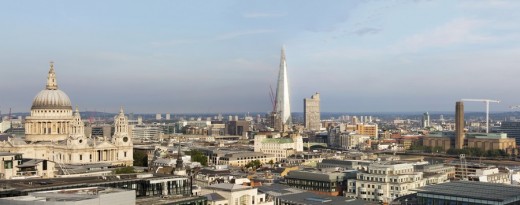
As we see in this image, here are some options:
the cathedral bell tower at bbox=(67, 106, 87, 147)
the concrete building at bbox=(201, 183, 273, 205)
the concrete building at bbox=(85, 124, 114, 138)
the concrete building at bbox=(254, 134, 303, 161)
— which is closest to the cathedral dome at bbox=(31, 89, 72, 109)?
the cathedral bell tower at bbox=(67, 106, 87, 147)

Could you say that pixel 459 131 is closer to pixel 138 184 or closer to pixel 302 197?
pixel 302 197

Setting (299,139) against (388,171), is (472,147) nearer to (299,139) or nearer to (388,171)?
(299,139)

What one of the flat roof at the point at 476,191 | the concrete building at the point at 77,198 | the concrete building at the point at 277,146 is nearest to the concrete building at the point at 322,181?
the flat roof at the point at 476,191

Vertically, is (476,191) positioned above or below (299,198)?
above

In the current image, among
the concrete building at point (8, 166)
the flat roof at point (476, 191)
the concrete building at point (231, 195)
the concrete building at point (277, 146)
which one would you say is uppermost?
the concrete building at point (8, 166)

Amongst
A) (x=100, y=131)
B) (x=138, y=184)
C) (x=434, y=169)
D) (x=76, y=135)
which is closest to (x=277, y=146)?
(x=76, y=135)

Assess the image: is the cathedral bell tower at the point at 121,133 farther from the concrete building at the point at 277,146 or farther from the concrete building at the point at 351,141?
the concrete building at the point at 351,141
